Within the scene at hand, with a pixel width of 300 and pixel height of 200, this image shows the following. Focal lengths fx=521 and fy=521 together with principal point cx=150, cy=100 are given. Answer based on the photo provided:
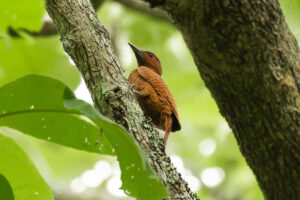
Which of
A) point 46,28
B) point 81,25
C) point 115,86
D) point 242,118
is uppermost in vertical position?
point 46,28

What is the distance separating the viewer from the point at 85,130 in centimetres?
279

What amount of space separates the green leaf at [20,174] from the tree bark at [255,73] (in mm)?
1054

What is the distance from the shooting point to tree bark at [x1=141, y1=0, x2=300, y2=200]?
257 centimetres

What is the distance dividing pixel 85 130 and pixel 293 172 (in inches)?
45.0

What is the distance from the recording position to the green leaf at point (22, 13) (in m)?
2.67

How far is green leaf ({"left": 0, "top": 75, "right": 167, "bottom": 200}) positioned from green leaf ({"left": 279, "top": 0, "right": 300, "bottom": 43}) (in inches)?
49.4

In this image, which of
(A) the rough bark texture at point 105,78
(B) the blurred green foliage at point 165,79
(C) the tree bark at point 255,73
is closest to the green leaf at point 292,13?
(B) the blurred green foliage at point 165,79

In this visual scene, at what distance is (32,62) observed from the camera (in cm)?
543

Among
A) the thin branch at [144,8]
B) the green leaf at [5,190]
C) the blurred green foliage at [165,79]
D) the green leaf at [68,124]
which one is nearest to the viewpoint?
the green leaf at [68,124]

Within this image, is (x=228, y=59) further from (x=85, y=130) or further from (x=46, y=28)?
(x=46, y=28)

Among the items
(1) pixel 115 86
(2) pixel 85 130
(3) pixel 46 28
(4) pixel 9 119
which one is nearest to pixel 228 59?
(1) pixel 115 86

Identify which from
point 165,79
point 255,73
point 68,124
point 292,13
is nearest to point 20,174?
point 68,124

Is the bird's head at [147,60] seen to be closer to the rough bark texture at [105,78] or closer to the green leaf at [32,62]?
the green leaf at [32,62]

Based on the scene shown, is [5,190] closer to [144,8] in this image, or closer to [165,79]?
[144,8]
